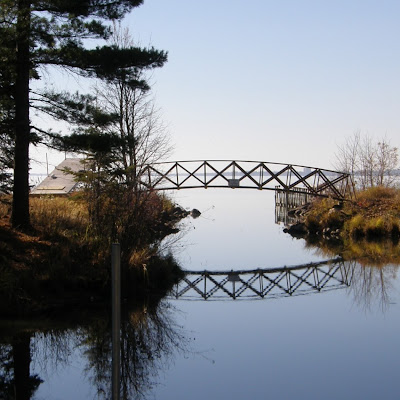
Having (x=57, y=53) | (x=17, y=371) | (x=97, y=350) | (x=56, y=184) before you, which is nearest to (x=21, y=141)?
(x=57, y=53)

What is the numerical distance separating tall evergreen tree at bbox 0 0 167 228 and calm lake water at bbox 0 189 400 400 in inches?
169

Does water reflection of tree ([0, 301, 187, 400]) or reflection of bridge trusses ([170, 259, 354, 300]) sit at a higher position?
reflection of bridge trusses ([170, 259, 354, 300])

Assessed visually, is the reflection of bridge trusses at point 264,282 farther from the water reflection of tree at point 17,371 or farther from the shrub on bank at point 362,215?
the shrub on bank at point 362,215

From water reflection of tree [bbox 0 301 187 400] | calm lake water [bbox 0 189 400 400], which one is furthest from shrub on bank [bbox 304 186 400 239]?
water reflection of tree [bbox 0 301 187 400]

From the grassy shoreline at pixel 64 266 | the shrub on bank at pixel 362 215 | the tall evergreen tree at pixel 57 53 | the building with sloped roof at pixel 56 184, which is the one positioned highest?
the tall evergreen tree at pixel 57 53

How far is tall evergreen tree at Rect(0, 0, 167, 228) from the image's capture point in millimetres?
10758

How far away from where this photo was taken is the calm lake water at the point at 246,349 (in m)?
6.12

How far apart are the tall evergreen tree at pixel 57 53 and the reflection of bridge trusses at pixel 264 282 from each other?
3.77 meters

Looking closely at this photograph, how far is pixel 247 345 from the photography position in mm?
7762

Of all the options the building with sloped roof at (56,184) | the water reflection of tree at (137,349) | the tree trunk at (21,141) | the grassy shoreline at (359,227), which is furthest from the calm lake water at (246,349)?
the building with sloped roof at (56,184)

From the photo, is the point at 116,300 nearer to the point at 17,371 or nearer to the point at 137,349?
the point at 17,371

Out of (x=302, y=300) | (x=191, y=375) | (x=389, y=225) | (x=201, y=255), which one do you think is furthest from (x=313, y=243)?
(x=191, y=375)

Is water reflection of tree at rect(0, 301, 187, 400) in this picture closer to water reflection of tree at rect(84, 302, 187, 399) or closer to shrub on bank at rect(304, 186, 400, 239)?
water reflection of tree at rect(84, 302, 187, 399)

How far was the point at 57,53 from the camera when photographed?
1127 centimetres
